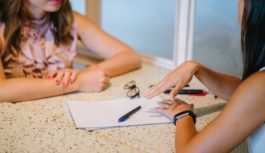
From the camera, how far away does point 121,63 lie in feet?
5.19

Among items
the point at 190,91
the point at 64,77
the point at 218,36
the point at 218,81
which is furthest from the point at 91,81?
the point at 218,36

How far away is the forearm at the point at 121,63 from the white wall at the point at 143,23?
0.69 ft

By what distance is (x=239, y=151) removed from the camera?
1.00 m

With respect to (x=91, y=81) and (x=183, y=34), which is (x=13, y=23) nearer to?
(x=91, y=81)

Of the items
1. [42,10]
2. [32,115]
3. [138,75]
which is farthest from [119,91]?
[42,10]

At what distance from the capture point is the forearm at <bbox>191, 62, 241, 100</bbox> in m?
1.18

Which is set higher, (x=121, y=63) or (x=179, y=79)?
(x=179, y=79)

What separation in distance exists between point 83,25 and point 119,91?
1.37 feet

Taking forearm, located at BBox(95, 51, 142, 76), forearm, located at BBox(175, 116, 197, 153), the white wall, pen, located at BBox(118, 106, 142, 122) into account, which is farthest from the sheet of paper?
the white wall

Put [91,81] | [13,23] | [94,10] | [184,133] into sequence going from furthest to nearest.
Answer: [94,10] < [13,23] < [91,81] < [184,133]

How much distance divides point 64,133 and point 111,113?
190 millimetres

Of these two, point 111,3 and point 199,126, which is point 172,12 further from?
point 199,126

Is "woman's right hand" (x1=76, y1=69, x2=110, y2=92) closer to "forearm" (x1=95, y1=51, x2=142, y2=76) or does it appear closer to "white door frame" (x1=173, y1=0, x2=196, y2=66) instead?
"forearm" (x1=95, y1=51, x2=142, y2=76)

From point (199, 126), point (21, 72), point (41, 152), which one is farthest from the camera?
point (21, 72)
